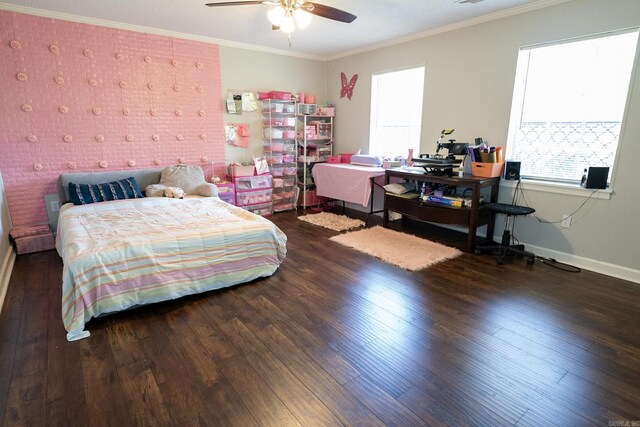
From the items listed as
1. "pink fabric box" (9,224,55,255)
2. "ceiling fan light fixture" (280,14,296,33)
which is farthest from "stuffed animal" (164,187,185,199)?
"ceiling fan light fixture" (280,14,296,33)

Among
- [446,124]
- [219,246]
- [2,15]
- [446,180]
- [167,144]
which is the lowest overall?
[219,246]

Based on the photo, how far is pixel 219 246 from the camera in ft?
8.98

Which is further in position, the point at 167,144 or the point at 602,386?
the point at 167,144

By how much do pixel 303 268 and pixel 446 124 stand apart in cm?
263

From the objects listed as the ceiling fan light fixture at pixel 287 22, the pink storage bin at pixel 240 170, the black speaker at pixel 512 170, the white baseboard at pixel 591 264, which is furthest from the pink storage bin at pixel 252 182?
the white baseboard at pixel 591 264

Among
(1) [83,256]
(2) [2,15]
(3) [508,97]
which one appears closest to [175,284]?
(1) [83,256]

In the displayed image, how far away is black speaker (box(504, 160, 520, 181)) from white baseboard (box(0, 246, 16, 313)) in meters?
4.73

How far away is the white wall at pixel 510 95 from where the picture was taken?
2939 millimetres

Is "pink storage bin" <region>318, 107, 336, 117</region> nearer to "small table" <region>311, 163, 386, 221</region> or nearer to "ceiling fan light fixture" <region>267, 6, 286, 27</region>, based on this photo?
"small table" <region>311, 163, 386, 221</region>

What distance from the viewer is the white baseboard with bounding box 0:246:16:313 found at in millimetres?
2660

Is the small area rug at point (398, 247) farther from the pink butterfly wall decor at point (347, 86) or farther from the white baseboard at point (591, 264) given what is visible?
the pink butterfly wall decor at point (347, 86)

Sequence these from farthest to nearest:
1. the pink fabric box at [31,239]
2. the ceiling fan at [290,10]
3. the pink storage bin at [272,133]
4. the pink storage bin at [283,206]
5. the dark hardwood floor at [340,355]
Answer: the pink storage bin at [283,206] → the pink storage bin at [272,133] → the pink fabric box at [31,239] → the ceiling fan at [290,10] → the dark hardwood floor at [340,355]

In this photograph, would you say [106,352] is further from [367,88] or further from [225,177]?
[367,88]

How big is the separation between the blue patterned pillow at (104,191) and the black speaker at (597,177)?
187 inches
